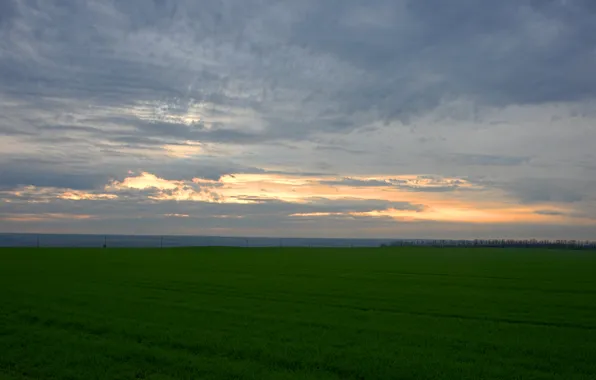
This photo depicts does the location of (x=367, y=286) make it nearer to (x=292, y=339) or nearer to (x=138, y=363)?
(x=292, y=339)

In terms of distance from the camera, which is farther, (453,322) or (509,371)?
(453,322)

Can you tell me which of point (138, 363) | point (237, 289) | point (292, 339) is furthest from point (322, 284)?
point (138, 363)

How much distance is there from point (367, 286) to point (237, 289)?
6.82 m

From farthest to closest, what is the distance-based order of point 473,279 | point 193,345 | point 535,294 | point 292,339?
point 473,279, point 535,294, point 292,339, point 193,345

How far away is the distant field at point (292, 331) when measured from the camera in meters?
10.9

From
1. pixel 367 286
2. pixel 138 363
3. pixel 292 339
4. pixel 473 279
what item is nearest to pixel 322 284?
pixel 367 286

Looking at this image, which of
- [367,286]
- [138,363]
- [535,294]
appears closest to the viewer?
[138,363]

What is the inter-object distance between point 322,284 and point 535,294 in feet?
33.6

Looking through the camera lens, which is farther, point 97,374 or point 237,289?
point 237,289

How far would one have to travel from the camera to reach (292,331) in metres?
14.5

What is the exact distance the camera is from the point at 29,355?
465 inches

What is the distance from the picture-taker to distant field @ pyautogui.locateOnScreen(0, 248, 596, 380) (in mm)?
10883

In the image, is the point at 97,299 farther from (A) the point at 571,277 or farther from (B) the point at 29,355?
(A) the point at 571,277

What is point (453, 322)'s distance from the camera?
16.3m
